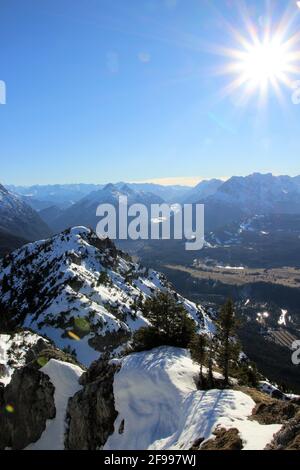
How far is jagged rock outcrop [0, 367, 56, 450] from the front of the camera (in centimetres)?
5322

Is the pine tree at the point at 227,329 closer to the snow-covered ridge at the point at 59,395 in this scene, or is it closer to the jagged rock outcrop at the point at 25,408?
the snow-covered ridge at the point at 59,395

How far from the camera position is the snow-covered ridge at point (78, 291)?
10706 centimetres

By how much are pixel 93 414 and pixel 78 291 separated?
80927 millimetres

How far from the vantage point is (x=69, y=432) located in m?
49.4

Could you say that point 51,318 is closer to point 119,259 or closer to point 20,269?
point 20,269

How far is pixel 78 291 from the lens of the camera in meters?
126

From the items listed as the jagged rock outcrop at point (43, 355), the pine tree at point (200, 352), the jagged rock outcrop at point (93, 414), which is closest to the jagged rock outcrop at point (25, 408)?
the jagged rock outcrop at point (43, 355)

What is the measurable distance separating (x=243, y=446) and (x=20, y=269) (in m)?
143

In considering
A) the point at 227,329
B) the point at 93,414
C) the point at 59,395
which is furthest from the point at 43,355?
the point at 227,329

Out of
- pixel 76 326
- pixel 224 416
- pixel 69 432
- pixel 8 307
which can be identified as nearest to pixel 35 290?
pixel 8 307

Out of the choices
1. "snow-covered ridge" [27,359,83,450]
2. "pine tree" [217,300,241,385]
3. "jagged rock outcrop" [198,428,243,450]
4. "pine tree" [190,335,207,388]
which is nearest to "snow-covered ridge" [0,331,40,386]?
"snow-covered ridge" [27,359,83,450]

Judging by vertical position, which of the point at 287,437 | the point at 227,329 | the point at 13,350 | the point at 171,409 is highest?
the point at 227,329

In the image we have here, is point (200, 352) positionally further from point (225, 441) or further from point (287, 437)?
point (287, 437)
